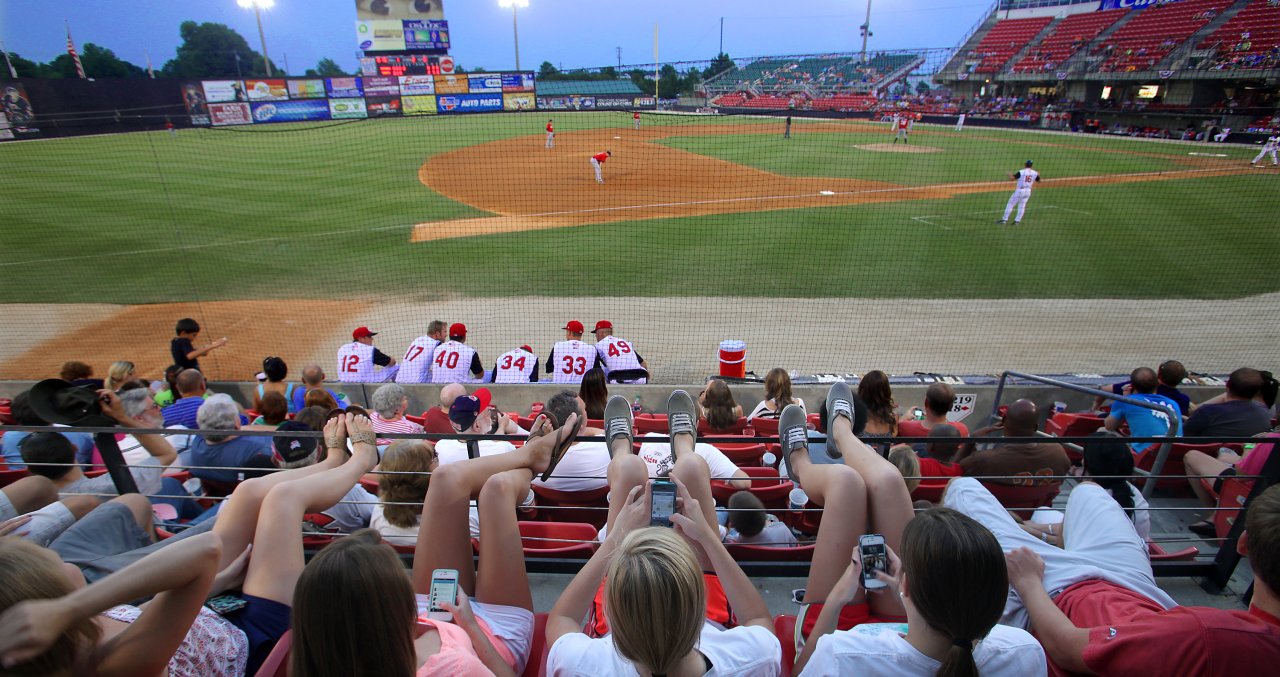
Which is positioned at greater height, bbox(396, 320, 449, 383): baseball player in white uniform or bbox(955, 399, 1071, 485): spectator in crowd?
bbox(955, 399, 1071, 485): spectator in crowd

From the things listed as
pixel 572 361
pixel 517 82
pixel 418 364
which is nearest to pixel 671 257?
pixel 572 361

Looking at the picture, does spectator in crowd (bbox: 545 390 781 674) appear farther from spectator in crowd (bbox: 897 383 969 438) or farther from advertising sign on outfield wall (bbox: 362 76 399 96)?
advertising sign on outfield wall (bbox: 362 76 399 96)

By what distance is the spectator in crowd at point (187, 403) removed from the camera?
4.74 meters

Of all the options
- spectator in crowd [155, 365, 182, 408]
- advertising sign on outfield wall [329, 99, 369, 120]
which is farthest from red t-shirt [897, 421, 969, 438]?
advertising sign on outfield wall [329, 99, 369, 120]

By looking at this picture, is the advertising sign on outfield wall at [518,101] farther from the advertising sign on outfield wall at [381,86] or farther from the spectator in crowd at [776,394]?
the spectator in crowd at [776,394]

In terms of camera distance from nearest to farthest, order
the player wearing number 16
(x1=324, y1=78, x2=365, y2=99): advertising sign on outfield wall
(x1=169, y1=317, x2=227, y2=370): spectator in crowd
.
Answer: the player wearing number 16 → (x1=169, y1=317, x2=227, y2=370): spectator in crowd → (x1=324, y1=78, x2=365, y2=99): advertising sign on outfield wall

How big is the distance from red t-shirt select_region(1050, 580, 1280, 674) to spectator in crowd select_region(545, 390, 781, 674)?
0.89 metres

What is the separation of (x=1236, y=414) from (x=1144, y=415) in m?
0.50

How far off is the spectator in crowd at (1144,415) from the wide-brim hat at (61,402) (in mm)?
6223

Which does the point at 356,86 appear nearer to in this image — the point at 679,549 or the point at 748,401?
the point at 748,401

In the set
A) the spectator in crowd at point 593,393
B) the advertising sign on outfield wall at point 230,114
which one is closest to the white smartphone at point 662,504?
the spectator in crowd at point 593,393

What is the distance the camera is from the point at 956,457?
12.0ft

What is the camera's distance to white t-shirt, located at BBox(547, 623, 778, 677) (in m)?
1.69

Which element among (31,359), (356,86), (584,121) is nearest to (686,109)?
(584,121)
